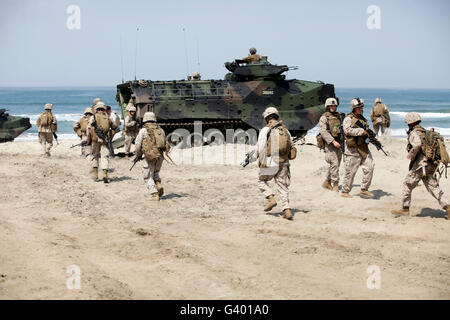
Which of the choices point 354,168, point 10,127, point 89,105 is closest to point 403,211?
point 354,168

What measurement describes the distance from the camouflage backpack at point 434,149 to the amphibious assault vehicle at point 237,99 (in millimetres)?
10557

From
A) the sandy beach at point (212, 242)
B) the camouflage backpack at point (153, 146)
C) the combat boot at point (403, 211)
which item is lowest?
the sandy beach at point (212, 242)

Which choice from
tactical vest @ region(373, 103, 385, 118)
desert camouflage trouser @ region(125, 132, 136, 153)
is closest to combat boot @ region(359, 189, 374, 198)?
desert camouflage trouser @ region(125, 132, 136, 153)

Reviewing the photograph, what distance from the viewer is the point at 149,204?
10.1 metres

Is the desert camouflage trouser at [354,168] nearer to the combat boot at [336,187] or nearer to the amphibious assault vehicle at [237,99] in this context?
the combat boot at [336,187]

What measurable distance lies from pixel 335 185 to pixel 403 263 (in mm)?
4297

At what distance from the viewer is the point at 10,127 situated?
21078mm

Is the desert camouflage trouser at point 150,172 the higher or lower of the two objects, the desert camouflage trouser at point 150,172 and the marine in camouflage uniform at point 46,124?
the lower

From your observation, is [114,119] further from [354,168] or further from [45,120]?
[354,168]

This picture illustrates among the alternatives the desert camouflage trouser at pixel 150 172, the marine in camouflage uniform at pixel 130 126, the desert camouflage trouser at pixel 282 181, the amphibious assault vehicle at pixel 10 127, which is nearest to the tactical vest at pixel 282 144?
the desert camouflage trouser at pixel 282 181

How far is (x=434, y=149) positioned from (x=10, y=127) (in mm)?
16977

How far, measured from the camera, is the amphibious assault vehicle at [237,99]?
1817cm

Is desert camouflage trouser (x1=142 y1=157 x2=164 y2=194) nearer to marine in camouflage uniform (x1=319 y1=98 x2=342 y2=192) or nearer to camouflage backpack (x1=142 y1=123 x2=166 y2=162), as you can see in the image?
camouflage backpack (x1=142 y1=123 x2=166 y2=162)

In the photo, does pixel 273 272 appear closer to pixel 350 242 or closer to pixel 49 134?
pixel 350 242
